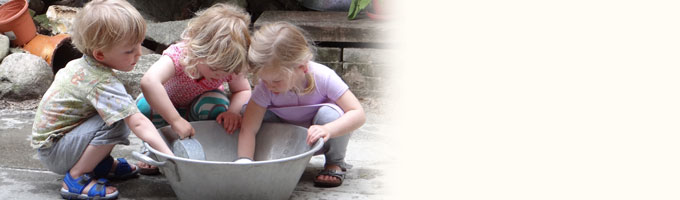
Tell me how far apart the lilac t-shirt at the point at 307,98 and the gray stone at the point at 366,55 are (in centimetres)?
115

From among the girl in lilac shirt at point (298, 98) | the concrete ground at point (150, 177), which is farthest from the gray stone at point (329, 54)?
the girl in lilac shirt at point (298, 98)

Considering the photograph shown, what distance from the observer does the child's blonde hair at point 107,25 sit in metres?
1.76

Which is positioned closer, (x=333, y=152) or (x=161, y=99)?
(x=161, y=99)

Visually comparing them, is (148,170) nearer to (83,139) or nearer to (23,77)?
(83,139)

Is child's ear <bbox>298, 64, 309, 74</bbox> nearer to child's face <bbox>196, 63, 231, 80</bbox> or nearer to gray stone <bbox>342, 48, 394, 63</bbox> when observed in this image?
child's face <bbox>196, 63, 231, 80</bbox>

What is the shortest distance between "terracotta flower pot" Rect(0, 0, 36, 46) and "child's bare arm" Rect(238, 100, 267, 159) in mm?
1874

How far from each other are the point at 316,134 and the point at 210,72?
1.16 ft

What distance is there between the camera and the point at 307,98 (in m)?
2.02

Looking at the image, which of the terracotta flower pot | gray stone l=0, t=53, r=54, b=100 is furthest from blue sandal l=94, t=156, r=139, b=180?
the terracotta flower pot

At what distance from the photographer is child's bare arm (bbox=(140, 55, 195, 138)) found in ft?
6.31

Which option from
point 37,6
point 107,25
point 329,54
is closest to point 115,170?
point 107,25

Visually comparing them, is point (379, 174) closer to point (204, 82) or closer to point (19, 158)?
point (204, 82)

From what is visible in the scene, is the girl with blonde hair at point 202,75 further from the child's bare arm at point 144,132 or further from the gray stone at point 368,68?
the gray stone at point 368,68

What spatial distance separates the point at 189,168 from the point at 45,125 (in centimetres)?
46
